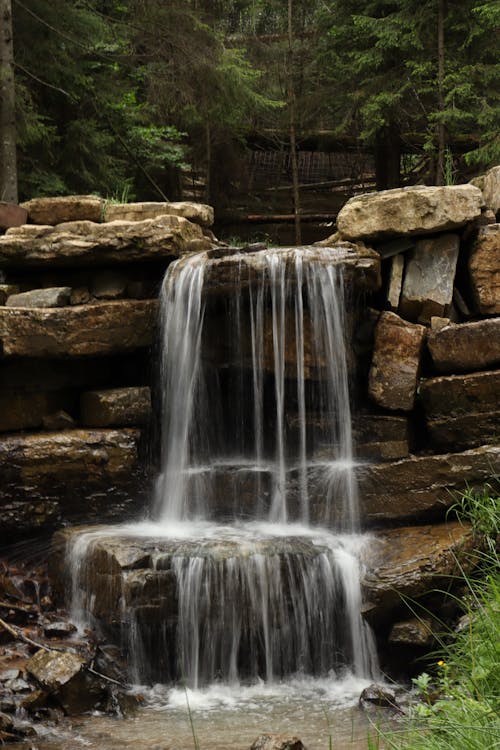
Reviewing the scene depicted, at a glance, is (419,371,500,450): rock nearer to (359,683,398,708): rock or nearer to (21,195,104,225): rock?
(359,683,398,708): rock

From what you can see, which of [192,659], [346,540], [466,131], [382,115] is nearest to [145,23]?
[382,115]

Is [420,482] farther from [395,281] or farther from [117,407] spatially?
[117,407]

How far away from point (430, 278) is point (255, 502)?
8.98 feet

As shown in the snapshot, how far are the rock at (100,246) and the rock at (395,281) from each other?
84.3 inches

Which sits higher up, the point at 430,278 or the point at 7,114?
the point at 7,114

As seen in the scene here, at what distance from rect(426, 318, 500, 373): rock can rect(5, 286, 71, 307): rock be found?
3.58 metres

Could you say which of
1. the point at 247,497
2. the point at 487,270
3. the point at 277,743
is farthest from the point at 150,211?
the point at 277,743

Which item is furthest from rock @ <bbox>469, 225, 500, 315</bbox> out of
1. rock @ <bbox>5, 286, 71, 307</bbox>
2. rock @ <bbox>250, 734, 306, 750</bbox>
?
rock @ <bbox>250, 734, 306, 750</bbox>

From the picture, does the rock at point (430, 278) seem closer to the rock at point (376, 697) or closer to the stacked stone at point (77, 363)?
the stacked stone at point (77, 363)

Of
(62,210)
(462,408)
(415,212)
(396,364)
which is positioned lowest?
(462,408)

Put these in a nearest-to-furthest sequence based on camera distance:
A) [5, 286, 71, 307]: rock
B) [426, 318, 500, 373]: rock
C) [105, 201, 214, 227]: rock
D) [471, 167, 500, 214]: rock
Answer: [426, 318, 500, 373]: rock, [5, 286, 71, 307]: rock, [471, 167, 500, 214]: rock, [105, 201, 214, 227]: rock

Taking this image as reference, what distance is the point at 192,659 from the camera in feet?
19.4

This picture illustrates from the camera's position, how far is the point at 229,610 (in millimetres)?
6008

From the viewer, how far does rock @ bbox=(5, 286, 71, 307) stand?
7.77 m
